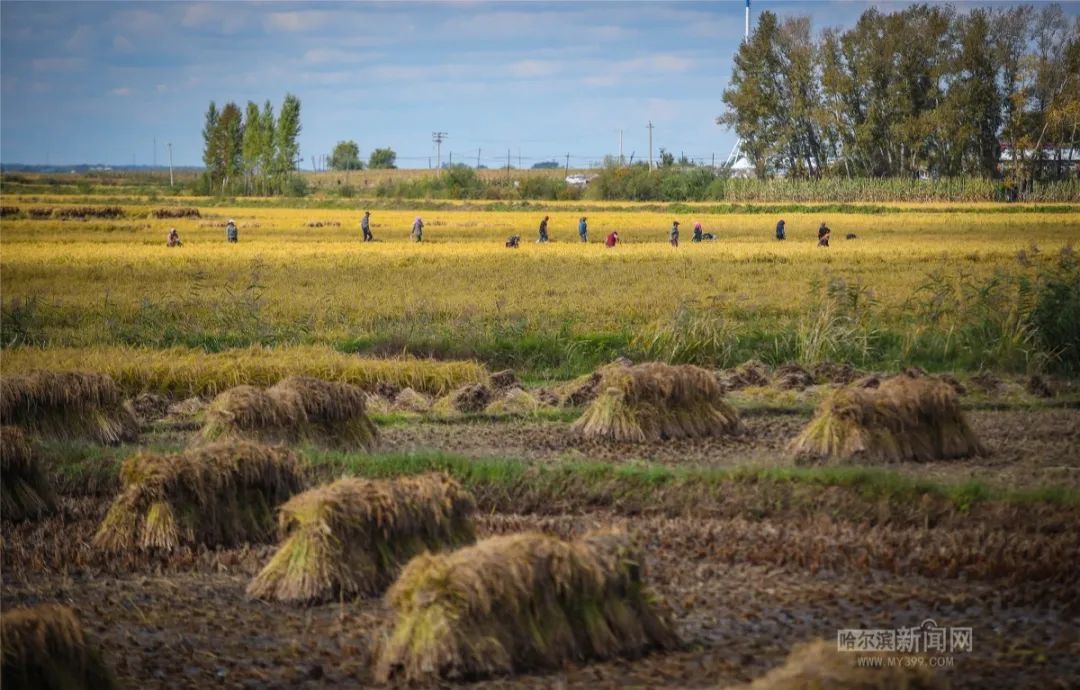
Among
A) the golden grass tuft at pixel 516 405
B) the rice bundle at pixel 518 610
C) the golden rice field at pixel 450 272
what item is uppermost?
the rice bundle at pixel 518 610

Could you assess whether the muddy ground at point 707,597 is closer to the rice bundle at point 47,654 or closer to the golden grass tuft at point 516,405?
the rice bundle at point 47,654

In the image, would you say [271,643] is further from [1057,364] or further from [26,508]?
[1057,364]

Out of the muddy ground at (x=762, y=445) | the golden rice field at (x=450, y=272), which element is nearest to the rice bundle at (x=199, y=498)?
the muddy ground at (x=762, y=445)

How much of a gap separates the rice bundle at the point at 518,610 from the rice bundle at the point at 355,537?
1.32 m

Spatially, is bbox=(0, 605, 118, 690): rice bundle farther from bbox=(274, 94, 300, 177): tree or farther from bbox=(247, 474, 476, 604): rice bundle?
bbox=(274, 94, 300, 177): tree

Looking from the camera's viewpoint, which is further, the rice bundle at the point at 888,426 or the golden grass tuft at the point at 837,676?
the rice bundle at the point at 888,426

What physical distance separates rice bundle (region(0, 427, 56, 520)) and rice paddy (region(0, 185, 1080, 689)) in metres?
0.02

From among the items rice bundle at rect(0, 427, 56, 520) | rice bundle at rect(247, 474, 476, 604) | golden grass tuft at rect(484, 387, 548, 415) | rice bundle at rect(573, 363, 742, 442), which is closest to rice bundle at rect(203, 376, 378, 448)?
rice bundle at rect(0, 427, 56, 520)

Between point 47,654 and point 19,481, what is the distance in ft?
15.9

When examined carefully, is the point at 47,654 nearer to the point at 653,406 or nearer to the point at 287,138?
the point at 653,406

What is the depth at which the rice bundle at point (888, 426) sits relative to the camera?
39.7 ft

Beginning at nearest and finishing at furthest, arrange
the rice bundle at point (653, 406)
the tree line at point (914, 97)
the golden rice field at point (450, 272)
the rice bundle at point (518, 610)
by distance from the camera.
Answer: the rice bundle at point (518, 610) → the rice bundle at point (653, 406) → the golden rice field at point (450, 272) → the tree line at point (914, 97)

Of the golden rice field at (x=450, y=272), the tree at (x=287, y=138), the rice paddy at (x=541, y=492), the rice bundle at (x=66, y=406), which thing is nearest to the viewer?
the rice paddy at (x=541, y=492)

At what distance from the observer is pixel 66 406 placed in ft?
43.4
